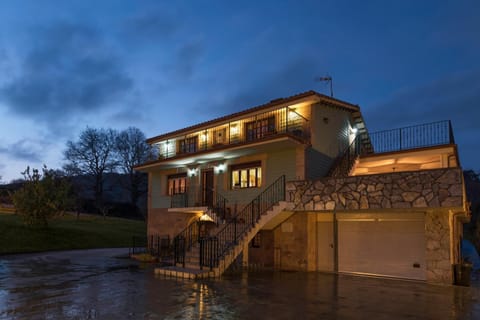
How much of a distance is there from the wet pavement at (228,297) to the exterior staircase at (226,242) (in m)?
0.67

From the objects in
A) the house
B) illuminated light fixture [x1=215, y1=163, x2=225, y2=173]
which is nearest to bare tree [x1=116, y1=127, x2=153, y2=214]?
the house

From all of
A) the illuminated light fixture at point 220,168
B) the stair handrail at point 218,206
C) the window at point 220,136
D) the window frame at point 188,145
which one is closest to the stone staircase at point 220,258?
the stair handrail at point 218,206

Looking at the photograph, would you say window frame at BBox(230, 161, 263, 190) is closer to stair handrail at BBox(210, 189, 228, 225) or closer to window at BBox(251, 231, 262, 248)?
stair handrail at BBox(210, 189, 228, 225)

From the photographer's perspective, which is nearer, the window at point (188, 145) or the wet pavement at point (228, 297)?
the wet pavement at point (228, 297)

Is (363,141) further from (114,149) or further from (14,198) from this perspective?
(114,149)

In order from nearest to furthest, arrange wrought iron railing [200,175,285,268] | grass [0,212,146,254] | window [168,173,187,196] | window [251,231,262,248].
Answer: wrought iron railing [200,175,285,268]
window [251,231,262,248]
window [168,173,187,196]
grass [0,212,146,254]

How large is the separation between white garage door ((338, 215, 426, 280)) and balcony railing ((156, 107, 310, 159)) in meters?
4.18

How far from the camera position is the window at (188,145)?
2262 cm

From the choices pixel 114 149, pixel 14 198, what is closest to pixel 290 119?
pixel 14 198

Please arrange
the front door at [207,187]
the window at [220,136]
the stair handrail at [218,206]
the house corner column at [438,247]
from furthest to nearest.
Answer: the window at [220,136] < the front door at [207,187] < the stair handrail at [218,206] < the house corner column at [438,247]

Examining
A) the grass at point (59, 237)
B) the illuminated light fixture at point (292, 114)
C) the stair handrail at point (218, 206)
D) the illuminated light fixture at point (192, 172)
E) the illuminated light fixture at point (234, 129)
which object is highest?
the illuminated light fixture at point (292, 114)

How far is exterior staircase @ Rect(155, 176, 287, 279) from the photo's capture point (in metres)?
14.2

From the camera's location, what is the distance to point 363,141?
2322 centimetres

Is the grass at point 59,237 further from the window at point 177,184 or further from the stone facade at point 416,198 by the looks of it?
the stone facade at point 416,198
